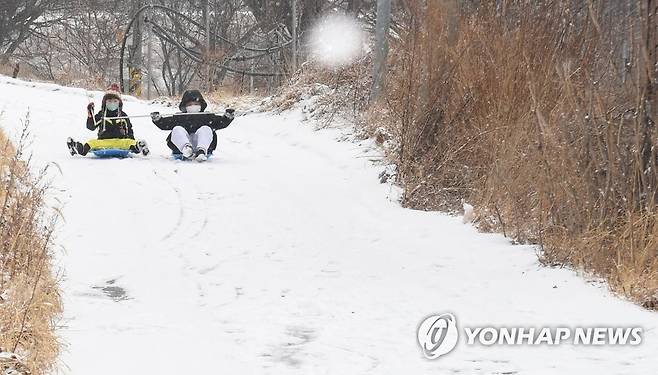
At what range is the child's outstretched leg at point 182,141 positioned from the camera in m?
9.09

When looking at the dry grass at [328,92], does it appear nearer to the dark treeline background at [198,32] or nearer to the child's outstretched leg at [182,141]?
the dark treeline background at [198,32]

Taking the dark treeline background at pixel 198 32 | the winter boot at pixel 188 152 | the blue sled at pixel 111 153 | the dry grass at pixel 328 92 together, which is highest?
the dark treeline background at pixel 198 32

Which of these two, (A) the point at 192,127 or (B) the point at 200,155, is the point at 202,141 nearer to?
(B) the point at 200,155

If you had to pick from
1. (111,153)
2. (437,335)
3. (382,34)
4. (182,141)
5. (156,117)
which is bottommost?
(437,335)

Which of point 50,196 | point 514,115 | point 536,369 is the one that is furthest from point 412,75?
point 536,369

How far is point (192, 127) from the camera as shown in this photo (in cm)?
980

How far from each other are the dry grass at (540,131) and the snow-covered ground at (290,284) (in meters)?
0.25

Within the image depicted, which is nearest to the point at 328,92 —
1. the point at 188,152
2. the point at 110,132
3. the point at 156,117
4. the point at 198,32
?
the point at 156,117

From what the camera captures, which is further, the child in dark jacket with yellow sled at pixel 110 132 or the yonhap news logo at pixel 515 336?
the child in dark jacket with yellow sled at pixel 110 132

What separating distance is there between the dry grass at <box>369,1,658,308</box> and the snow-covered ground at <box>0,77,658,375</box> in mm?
247

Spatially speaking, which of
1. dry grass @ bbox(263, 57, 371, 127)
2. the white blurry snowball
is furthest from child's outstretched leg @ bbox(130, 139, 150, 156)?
the white blurry snowball

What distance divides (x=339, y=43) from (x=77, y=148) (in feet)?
20.8

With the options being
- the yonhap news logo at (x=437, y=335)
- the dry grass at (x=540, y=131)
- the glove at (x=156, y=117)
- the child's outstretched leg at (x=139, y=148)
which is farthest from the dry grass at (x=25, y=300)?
the glove at (x=156, y=117)

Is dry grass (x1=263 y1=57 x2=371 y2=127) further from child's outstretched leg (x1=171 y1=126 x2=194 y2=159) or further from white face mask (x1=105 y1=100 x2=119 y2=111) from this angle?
white face mask (x1=105 y1=100 x2=119 y2=111)
